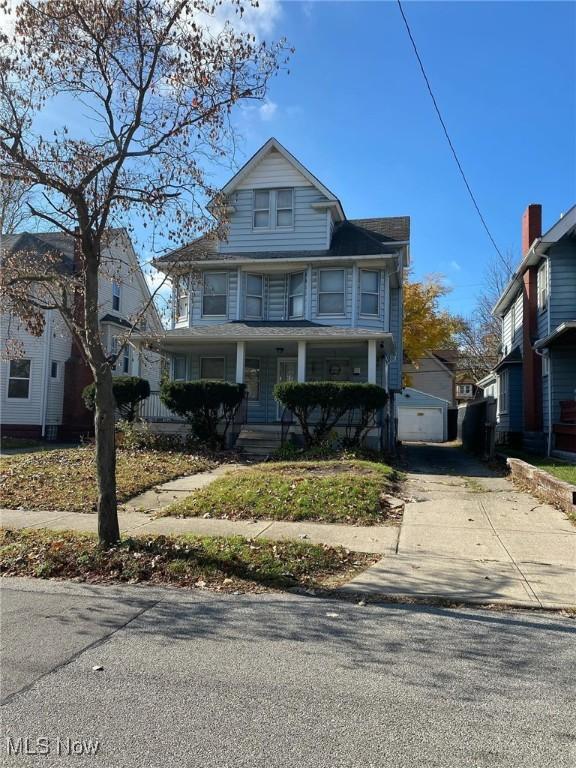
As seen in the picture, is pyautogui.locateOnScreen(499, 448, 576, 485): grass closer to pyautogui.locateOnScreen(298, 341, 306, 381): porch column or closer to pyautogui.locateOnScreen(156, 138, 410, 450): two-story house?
pyautogui.locateOnScreen(156, 138, 410, 450): two-story house

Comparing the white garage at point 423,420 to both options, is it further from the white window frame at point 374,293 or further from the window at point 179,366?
the window at point 179,366

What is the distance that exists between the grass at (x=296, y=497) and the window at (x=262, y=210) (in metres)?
11.3

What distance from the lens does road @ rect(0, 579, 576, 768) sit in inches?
112

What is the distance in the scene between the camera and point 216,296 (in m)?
20.0

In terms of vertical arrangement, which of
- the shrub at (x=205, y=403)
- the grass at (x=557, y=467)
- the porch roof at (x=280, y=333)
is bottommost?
the grass at (x=557, y=467)

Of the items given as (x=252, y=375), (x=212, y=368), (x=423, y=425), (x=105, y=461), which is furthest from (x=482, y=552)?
(x=423, y=425)

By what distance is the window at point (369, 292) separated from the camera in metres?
19.1

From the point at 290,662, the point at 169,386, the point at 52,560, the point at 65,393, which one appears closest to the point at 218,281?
the point at 169,386

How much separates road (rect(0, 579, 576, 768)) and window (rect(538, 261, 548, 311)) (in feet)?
47.5

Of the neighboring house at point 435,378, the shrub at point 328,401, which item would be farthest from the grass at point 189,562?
the neighboring house at point 435,378

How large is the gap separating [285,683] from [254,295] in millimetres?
17077

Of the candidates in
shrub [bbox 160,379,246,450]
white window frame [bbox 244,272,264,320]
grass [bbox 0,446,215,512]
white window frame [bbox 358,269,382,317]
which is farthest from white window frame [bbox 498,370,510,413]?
grass [bbox 0,446,215,512]

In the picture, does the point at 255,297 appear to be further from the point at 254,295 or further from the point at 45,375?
the point at 45,375

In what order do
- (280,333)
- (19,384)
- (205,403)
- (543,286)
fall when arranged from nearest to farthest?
(205,403)
(280,333)
(543,286)
(19,384)
